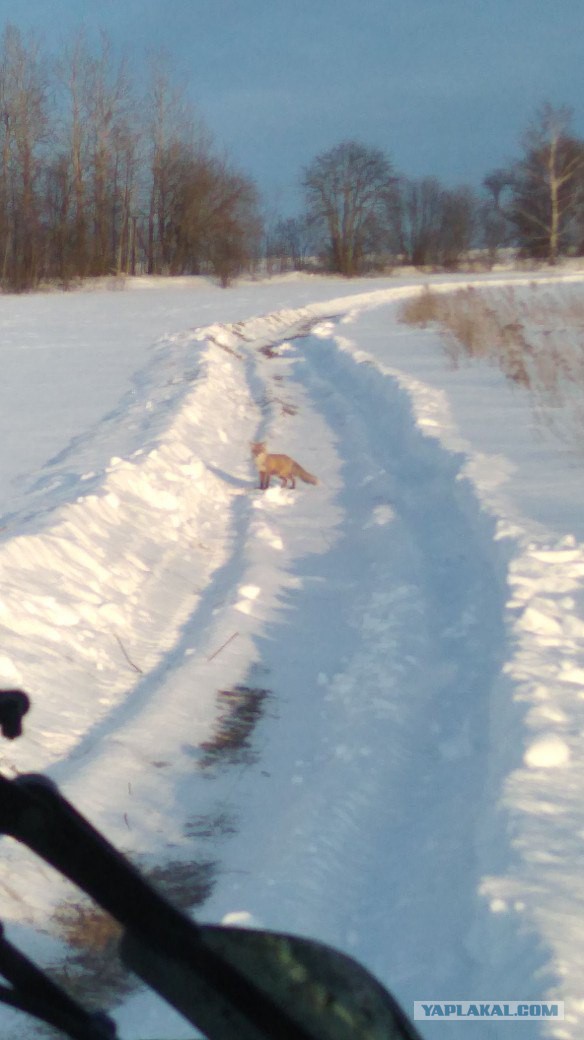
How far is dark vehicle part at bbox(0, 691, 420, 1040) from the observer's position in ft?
4.00

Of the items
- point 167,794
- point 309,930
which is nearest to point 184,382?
point 167,794

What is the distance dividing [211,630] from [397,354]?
13.7m

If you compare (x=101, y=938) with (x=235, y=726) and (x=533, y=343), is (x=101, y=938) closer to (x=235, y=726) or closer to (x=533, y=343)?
(x=235, y=726)

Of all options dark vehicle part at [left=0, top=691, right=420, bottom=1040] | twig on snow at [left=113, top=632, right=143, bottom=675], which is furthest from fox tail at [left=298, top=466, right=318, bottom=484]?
dark vehicle part at [left=0, top=691, right=420, bottom=1040]

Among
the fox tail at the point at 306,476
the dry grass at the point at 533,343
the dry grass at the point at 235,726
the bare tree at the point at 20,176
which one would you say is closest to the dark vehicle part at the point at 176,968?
the dry grass at the point at 235,726

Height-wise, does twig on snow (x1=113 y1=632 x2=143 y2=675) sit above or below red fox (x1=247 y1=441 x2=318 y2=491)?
below

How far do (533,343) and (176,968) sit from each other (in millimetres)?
15393

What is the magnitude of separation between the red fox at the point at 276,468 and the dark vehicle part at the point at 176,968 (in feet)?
24.6

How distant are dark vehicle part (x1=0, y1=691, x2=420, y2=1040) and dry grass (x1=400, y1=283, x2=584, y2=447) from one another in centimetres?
836

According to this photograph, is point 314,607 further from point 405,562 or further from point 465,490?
point 465,490

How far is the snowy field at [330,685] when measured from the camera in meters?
Result: 3.18

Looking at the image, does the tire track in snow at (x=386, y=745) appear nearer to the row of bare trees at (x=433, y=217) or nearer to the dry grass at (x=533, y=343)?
the dry grass at (x=533, y=343)

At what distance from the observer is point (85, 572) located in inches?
255

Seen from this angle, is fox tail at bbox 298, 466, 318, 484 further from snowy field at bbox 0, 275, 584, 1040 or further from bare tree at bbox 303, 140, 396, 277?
bare tree at bbox 303, 140, 396, 277
